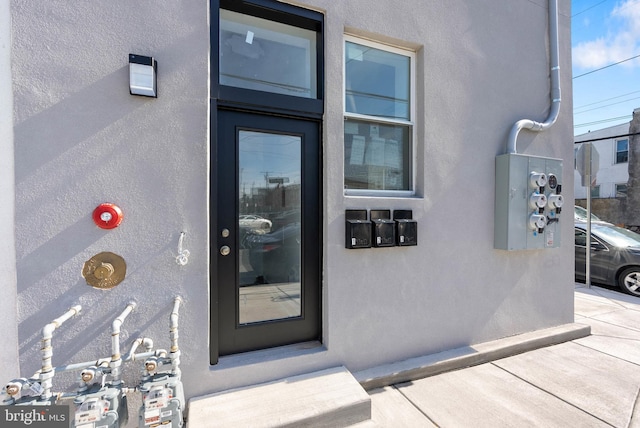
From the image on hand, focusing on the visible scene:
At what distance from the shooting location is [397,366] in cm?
262

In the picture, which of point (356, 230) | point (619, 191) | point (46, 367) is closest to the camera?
point (46, 367)

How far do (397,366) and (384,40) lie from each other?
2920 mm

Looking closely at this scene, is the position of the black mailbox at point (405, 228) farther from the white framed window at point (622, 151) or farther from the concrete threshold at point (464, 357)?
the white framed window at point (622, 151)

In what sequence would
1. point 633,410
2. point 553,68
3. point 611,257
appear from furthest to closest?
point 611,257 → point 553,68 → point 633,410

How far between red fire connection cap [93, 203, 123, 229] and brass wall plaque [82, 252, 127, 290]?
19cm

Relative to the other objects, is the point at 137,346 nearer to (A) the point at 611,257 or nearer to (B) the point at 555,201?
(B) the point at 555,201

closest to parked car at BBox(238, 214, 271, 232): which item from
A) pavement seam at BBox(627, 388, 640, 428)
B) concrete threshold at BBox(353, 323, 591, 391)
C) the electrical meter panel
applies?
concrete threshold at BBox(353, 323, 591, 391)

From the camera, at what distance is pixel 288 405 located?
2.01 meters

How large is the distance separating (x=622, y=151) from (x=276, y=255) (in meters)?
20.0

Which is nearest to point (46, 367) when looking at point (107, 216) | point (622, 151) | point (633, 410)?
point (107, 216)

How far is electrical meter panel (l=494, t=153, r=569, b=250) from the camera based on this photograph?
3.06m

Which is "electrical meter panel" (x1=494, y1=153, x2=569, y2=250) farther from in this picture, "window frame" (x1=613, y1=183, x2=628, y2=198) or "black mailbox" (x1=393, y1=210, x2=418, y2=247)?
"window frame" (x1=613, y1=183, x2=628, y2=198)

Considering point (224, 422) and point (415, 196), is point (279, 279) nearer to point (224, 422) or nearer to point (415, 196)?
point (224, 422)

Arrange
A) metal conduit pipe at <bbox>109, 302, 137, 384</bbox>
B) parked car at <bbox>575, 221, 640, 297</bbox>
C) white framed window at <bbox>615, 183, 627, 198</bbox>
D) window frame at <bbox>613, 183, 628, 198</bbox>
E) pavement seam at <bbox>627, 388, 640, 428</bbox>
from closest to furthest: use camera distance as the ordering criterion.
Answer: metal conduit pipe at <bbox>109, 302, 137, 384</bbox>, pavement seam at <bbox>627, 388, 640, 428</bbox>, parked car at <bbox>575, 221, 640, 297</bbox>, window frame at <bbox>613, 183, 628, 198</bbox>, white framed window at <bbox>615, 183, 627, 198</bbox>
